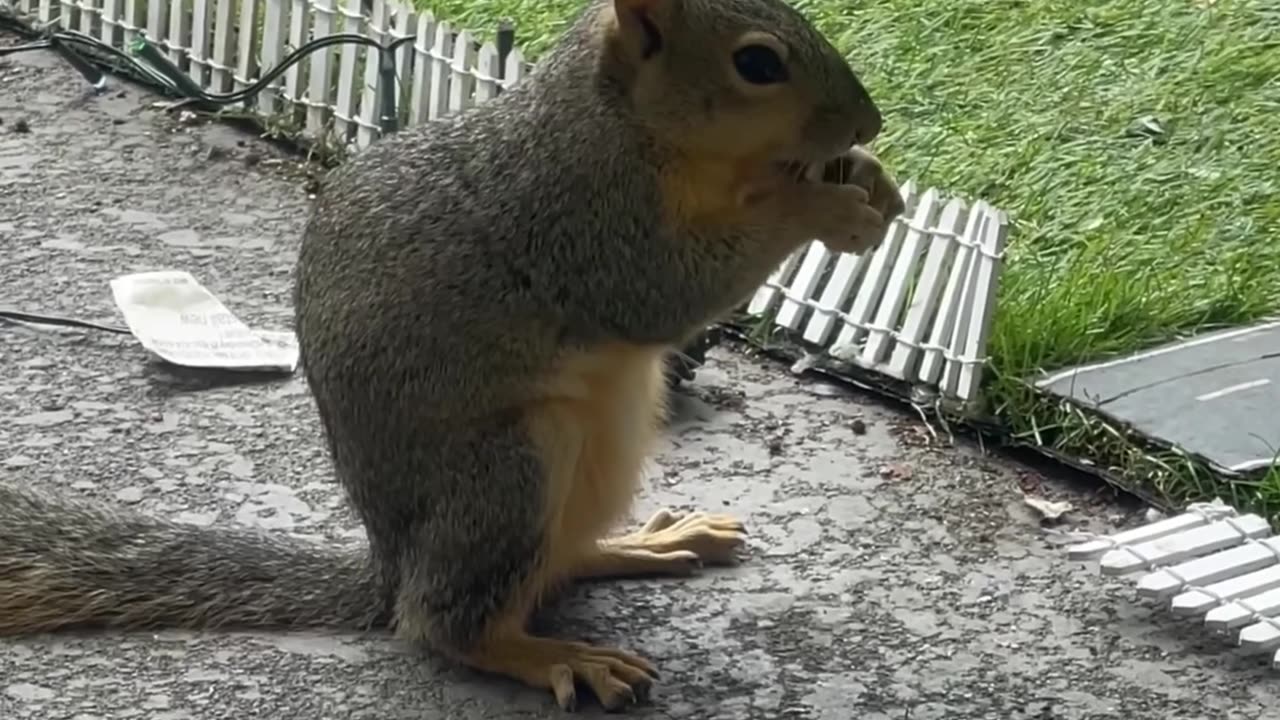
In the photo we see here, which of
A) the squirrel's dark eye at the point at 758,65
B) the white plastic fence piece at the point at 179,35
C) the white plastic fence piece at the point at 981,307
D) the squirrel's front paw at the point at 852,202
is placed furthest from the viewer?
the white plastic fence piece at the point at 179,35

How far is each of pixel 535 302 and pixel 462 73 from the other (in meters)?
1.72

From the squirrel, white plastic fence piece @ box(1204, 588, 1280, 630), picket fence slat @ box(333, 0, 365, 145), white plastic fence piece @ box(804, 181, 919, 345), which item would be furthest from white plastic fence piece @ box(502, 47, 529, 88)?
white plastic fence piece @ box(1204, 588, 1280, 630)

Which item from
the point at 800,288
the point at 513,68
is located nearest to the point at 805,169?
the point at 800,288

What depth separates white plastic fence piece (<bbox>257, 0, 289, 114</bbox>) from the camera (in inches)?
191

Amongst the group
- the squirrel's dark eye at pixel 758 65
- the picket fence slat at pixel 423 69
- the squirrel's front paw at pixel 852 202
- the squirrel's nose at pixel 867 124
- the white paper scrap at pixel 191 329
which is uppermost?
the squirrel's dark eye at pixel 758 65

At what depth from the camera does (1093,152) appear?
4.43 m

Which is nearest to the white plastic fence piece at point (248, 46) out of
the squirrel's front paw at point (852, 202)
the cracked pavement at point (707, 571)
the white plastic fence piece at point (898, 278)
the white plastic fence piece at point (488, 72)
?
the cracked pavement at point (707, 571)

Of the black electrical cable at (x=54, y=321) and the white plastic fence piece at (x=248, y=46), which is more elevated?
the white plastic fence piece at (x=248, y=46)

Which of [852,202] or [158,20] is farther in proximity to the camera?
[158,20]

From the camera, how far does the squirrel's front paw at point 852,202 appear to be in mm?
2812

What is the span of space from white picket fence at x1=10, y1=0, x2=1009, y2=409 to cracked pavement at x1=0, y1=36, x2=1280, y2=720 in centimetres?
12

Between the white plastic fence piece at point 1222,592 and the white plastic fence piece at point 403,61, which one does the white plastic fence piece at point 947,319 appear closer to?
the white plastic fence piece at point 1222,592

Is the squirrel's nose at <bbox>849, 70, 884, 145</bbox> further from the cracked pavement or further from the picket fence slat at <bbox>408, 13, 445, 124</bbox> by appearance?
the picket fence slat at <bbox>408, 13, 445, 124</bbox>

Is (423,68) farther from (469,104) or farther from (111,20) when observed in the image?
(111,20)
